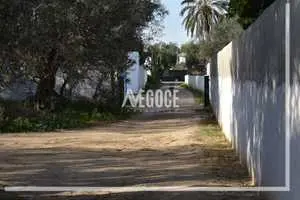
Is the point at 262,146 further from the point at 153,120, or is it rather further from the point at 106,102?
the point at 106,102

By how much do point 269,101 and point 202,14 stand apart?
63415 mm

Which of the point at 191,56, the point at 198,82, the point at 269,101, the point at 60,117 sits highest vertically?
the point at 191,56

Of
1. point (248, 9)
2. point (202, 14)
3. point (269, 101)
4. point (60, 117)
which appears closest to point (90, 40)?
point (60, 117)

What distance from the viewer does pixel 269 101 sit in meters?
7.71

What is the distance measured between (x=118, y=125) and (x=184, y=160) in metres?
9.81

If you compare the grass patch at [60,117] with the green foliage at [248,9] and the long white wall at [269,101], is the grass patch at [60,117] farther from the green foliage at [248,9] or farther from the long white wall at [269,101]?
the long white wall at [269,101]

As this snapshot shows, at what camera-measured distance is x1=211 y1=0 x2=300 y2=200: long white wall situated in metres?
5.93

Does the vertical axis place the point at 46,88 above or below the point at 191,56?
below

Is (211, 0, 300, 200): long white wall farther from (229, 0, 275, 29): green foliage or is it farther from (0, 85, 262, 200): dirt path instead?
(229, 0, 275, 29): green foliage

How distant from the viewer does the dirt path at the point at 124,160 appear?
375 inches

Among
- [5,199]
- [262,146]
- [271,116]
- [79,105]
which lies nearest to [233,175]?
[262,146]

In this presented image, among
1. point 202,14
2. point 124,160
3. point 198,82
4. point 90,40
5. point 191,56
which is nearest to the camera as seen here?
point 124,160

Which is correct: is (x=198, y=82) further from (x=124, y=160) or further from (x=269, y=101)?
(x=269, y=101)

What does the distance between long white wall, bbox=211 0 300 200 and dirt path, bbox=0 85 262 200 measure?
627 mm
